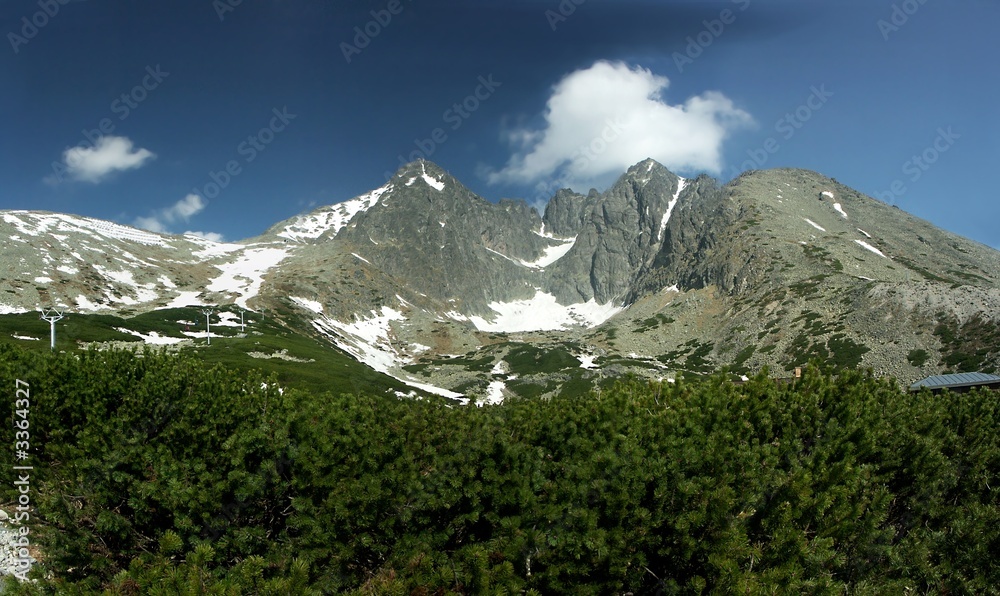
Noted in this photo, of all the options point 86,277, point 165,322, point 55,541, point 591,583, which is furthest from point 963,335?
point 86,277

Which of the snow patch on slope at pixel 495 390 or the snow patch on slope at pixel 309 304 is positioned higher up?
the snow patch on slope at pixel 309 304

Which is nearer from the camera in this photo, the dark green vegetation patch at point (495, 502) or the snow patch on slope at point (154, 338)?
the dark green vegetation patch at point (495, 502)

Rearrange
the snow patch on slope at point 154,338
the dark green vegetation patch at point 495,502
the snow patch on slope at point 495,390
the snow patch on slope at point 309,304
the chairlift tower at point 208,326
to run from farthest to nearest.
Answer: the snow patch on slope at point 309,304 → the snow patch on slope at point 495,390 → the chairlift tower at point 208,326 → the snow patch on slope at point 154,338 → the dark green vegetation patch at point 495,502

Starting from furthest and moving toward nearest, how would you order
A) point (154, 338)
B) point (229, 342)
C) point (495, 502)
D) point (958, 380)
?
point (154, 338), point (229, 342), point (958, 380), point (495, 502)

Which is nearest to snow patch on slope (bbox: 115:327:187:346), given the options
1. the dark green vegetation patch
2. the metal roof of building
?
the dark green vegetation patch

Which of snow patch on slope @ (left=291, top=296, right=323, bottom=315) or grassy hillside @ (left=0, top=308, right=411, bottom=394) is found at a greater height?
snow patch on slope @ (left=291, top=296, right=323, bottom=315)

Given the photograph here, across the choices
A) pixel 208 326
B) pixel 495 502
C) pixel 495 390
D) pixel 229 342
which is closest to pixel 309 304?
pixel 208 326

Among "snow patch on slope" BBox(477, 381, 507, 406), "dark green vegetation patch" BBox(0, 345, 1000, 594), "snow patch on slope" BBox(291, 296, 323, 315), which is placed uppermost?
"snow patch on slope" BBox(291, 296, 323, 315)

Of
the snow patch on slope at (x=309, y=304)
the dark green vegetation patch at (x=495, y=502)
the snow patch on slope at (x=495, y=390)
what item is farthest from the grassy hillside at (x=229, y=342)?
the dark green vegetation patch at (x=495, y=502)

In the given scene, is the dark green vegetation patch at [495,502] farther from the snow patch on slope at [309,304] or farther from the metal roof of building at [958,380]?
the snow patch on slope at [309,304]

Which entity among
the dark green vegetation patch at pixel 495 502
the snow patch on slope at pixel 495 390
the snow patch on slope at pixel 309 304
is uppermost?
the snow patch on slope at pixel 309 304

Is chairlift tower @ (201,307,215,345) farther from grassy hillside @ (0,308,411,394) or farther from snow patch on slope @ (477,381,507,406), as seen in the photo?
snow patch on slope @ (477,381,507,406)

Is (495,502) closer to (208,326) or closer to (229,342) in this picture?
(229,342)

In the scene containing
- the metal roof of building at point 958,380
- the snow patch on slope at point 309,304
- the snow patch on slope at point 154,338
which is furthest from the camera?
the snow patch on slope at point 309,304
